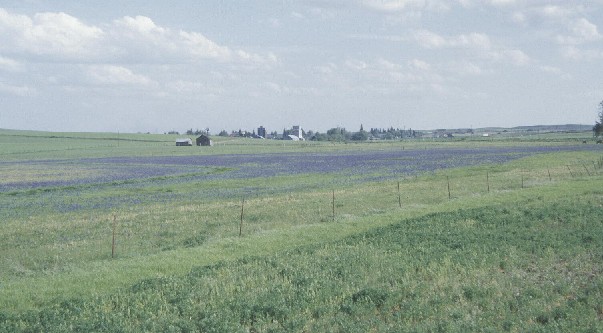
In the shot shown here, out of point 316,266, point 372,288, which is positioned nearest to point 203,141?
point 316,266

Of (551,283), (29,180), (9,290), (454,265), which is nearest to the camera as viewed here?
(551,283)

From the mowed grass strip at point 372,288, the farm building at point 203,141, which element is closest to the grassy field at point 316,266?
the mowed grass strip at point 372,288

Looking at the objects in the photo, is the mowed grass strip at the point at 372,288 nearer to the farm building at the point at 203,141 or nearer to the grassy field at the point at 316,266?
the grassy field at the point at 316,266

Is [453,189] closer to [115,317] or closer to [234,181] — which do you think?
[234,181]

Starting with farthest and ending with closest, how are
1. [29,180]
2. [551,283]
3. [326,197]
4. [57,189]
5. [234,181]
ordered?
[29,180]
[234,181]
[57,189]
[326,197]
[551,283]

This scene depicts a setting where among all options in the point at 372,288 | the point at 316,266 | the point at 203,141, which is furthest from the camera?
the point at 203,141

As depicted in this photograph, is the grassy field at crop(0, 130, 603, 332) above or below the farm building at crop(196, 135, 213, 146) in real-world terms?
below

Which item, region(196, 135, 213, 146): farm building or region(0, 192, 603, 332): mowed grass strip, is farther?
region(196, 135, 213, 146): farm building

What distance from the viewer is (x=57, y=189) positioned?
53.2m

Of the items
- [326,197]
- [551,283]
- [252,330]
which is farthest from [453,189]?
[252,330]

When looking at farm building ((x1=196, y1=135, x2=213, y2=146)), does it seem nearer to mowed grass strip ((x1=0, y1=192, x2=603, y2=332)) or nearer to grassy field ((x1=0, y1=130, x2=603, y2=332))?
grassy field ((x1=0, y1=130, x2=603, y2=332))

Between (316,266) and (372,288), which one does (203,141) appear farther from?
(372,288)

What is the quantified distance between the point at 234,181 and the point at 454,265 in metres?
41.4

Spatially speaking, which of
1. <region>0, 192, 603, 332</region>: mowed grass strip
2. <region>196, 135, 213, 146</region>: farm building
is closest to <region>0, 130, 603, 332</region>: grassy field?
<region>0, 192, 603, 332</region>: mowed grass strip
